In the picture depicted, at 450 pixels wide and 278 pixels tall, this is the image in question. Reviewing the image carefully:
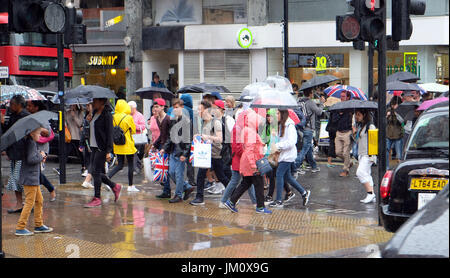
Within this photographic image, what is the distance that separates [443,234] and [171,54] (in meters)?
29.0

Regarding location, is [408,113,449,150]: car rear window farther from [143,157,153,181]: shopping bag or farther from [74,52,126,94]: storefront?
[74,52,126,94]: storefront

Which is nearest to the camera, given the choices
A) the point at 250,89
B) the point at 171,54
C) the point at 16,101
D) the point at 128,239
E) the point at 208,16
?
the point at 128,239

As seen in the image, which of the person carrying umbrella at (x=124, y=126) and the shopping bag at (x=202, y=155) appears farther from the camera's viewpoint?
the person carrying umbrella at (x=124, y=126)

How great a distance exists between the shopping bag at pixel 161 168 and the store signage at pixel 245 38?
51.2 feet

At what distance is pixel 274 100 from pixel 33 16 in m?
4.53

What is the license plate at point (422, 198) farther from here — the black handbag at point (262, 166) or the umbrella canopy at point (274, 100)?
the umbrella canopy at point (274, 100)

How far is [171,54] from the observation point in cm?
3300

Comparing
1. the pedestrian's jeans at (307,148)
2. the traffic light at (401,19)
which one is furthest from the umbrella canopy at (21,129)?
the pedestrian's jeans at (307,148)

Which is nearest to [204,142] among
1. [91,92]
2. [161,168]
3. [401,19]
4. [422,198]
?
[161,168]

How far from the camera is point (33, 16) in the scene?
935 cm

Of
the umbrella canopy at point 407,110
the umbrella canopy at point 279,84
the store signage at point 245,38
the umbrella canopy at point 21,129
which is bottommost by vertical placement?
the umbrella canopy at point 407,110

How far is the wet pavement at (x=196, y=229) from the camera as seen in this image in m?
9.11
